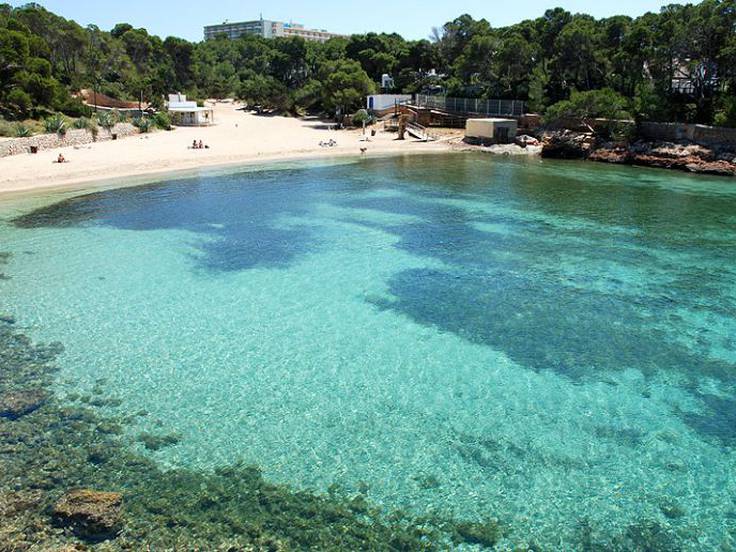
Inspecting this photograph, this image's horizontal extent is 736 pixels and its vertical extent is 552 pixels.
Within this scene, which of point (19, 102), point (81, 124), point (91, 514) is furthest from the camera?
point (81, 124)

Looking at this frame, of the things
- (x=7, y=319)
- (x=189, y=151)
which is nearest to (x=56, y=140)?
(x=189, y=151)

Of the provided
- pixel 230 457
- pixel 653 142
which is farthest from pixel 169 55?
pixel 230 457

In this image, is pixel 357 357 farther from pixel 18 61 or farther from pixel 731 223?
pixel 18 61

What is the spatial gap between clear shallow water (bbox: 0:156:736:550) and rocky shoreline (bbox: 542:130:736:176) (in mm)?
14038

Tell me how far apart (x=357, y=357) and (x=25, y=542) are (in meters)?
7.94

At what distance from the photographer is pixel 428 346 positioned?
49.7 feet

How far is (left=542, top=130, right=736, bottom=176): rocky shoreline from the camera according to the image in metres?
41.9

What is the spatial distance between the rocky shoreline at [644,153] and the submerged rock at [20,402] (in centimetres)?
4349

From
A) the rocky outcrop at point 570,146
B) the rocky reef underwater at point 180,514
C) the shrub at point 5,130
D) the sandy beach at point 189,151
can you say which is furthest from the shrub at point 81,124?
the rocky reef underwater at point 180,514

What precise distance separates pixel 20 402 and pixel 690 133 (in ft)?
157

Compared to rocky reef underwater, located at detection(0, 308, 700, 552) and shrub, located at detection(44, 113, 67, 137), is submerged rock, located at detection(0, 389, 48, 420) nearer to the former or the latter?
rocky reef underwater, located at detection(0, 308, 700, 552)

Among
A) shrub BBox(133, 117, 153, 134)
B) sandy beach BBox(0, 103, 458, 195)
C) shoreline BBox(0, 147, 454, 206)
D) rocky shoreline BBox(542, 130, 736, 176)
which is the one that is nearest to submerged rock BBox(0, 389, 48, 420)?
shoreline BBox(0, 147, 454, 206)

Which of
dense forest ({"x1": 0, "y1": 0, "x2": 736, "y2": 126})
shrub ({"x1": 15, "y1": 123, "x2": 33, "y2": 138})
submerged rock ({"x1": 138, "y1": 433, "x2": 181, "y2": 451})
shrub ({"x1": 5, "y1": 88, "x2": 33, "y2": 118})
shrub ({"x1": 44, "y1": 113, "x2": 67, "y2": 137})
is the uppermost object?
dense forest ({"x1": 0, "y1": 0, "x2": 736, "y2": 126})

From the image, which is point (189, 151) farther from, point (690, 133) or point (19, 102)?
point (690, 133)
